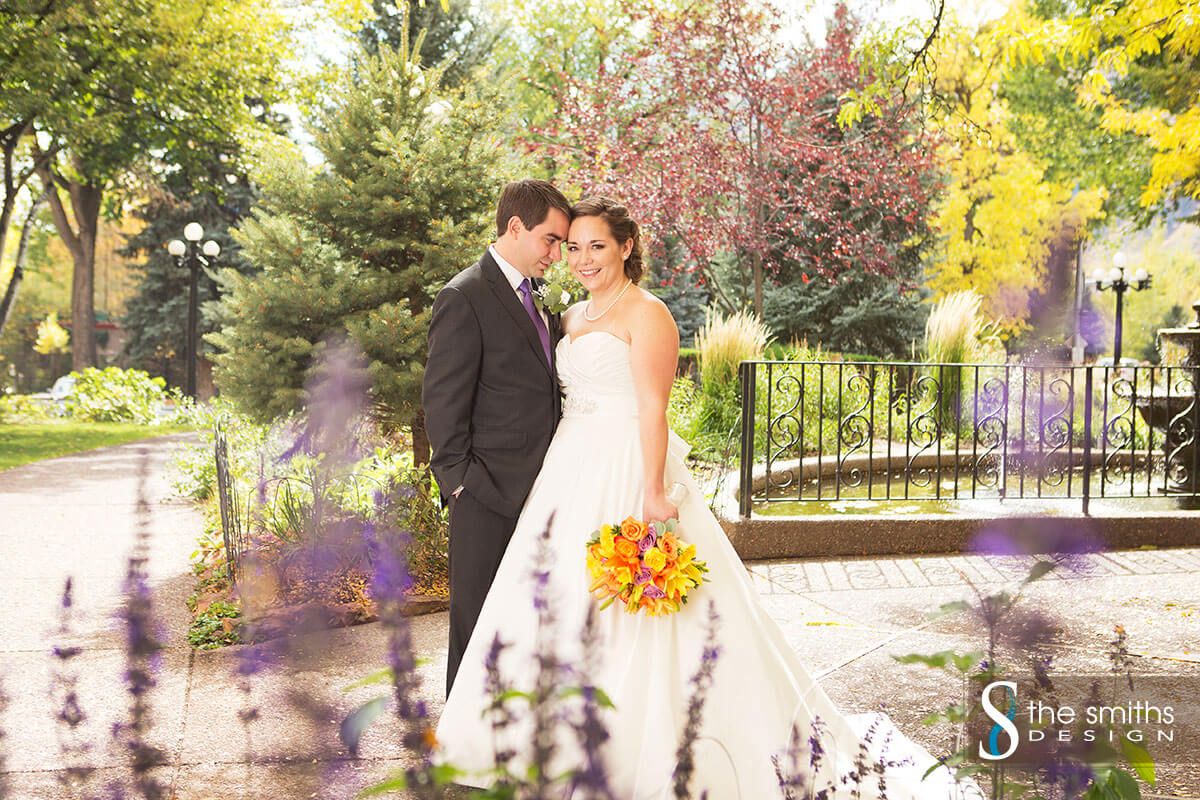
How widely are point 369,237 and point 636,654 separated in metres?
4.57

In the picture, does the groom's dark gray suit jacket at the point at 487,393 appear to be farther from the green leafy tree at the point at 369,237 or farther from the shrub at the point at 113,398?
the shrub at the point at 113,398

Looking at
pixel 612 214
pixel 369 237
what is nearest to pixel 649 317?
pixel 612 214

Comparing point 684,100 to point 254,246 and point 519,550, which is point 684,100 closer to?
point 254,246

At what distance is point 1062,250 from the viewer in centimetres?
3133

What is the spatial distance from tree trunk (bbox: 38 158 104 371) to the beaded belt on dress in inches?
1075

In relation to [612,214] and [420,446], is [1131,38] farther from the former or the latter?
[420,446]

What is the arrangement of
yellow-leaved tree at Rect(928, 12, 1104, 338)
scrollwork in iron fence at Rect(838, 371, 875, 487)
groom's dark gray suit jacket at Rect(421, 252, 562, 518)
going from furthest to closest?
yellow-leaved tree at Rect(928, 12, 1104, 338), scrollwork in iron fence at Rect(838, 371, 875, 487), groom's dark gray suit jacket at Rect(421, 252, 562, 518)

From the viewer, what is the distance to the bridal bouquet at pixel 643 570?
2.87m

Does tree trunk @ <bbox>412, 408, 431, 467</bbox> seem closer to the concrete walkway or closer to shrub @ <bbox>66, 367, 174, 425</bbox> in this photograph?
the concrete walkway

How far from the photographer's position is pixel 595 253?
322cm

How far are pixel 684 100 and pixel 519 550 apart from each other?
40.5ft

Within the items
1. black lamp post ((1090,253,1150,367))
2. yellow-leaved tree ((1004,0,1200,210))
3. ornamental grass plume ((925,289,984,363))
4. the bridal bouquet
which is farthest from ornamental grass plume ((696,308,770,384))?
black lamp post ((1090,253,1150,367))

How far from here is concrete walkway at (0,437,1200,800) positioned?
9.99 ft

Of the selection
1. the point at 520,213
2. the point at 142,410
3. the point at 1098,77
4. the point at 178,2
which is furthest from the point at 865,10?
the point at 142,410
